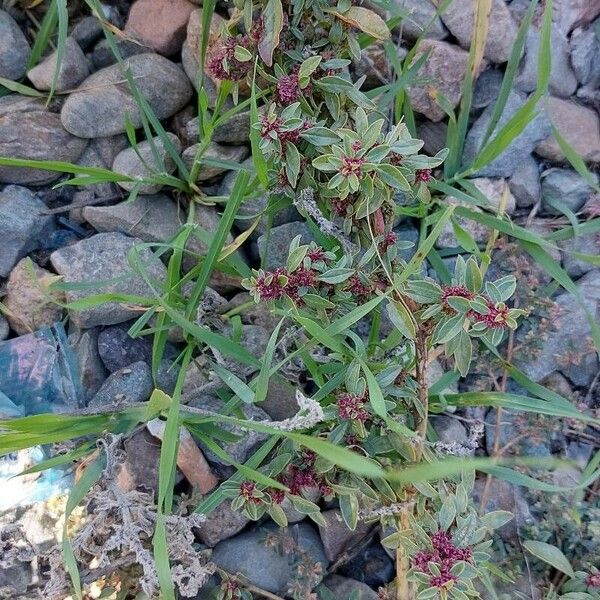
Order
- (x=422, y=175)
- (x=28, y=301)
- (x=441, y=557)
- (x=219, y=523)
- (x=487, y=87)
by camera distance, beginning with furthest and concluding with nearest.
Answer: (x=487, y=87) → (x=28, y=301) → (x=219, y=523) → (x=422, y=175) → (x=441, y=557)

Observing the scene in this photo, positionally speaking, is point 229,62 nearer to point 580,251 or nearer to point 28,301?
point 28,301

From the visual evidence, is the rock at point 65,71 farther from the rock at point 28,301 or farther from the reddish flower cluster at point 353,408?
the reddish flower cluster at point 353,408

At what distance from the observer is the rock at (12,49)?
159cm

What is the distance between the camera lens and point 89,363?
5.01 feet

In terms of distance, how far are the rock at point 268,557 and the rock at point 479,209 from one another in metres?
0.73

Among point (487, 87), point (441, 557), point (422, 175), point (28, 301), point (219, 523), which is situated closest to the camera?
point (441, 557)

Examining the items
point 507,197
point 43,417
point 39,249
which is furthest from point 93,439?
point 507,197

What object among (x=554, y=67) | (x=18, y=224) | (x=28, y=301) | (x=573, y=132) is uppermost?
(x=554, y=67)

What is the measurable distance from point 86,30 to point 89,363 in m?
0.80

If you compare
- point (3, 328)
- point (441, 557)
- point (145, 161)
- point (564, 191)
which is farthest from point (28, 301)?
point (564, 191)

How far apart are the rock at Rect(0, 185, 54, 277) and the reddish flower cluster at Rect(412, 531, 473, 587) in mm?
1078

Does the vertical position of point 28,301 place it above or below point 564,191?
below

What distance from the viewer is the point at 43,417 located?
1.09 metres

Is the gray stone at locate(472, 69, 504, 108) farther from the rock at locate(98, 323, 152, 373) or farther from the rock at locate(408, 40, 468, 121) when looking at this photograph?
the rock at locate(98, 323, 152, 373)
